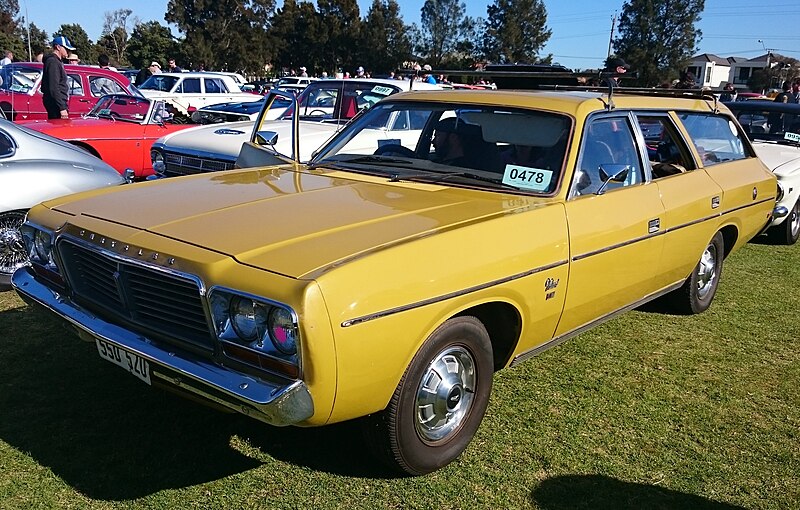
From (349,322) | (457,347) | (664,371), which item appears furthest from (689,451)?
(349,322)

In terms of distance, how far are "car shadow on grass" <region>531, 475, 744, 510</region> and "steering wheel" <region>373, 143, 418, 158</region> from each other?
2.10 meters

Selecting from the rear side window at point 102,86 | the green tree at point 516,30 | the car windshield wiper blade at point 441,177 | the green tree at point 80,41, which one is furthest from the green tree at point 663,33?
the car windshield wiper blade at point 441,177

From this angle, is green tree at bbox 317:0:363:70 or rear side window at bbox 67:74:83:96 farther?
green tree at bbox 317:0:363:70

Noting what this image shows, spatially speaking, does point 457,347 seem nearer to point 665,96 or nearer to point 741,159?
point 665,96

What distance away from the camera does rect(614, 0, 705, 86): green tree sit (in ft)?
230

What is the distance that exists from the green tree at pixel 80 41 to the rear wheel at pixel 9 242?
62297 millimetres

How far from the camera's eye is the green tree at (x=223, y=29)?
189 feet

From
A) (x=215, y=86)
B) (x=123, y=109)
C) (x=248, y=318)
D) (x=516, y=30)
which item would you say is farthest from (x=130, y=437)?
(x=516, y=30)

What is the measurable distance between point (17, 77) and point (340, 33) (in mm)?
49022

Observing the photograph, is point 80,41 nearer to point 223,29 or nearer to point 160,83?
point 223,29

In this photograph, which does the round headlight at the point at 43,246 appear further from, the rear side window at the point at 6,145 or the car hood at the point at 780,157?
the car hood at the point at 780,157

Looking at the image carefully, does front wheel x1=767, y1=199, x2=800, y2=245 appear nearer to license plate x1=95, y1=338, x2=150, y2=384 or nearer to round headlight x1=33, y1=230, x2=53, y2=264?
license plate x1=95, y1=338, x2=150, y2=384

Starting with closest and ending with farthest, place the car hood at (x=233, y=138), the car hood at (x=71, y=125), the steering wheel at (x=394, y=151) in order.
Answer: the steering wheel at (x=394, y=151) → the car hood at (x=233, y=138) → the car hood at (x=71, y=125)

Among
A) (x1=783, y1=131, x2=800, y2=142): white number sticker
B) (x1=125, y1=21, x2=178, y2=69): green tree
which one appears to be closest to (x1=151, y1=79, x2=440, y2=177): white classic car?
(x1=783, y1=131, x2=800, y2=142): white number sticker
